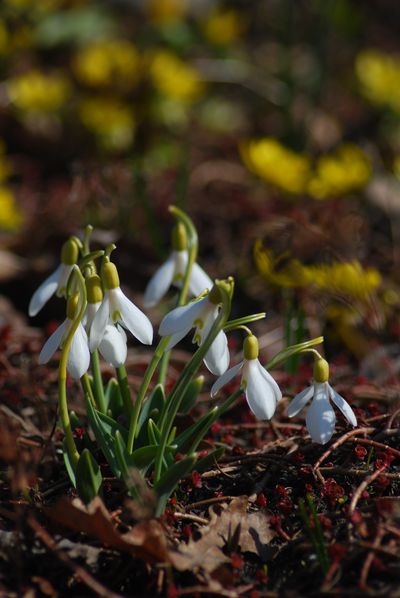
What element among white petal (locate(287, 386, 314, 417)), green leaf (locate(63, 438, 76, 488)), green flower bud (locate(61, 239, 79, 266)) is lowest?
green leaf (locate(63, 438, 76, 488))

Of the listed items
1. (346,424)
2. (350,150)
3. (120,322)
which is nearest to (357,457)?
(346,424)

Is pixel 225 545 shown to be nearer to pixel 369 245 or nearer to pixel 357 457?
pixel 357 457

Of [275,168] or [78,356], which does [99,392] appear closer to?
[78,356]

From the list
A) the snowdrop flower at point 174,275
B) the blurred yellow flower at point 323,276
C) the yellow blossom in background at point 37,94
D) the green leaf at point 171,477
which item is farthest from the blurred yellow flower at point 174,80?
the green leaf at point 171,477

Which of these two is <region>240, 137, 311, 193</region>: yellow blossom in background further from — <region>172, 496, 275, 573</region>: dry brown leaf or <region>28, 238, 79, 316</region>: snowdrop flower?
<region>172, 496, 275, 573</region>: dry brown leaf

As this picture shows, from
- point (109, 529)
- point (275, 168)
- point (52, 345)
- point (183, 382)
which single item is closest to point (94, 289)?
point (52, 345)

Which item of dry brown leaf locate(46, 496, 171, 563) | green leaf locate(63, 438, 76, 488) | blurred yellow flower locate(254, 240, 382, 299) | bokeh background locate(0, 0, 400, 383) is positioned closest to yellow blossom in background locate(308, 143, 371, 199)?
bokeh background locate(0, 0, 400, 383)

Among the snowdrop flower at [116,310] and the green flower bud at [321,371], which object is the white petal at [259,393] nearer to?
the green flower bud at [321,371]
